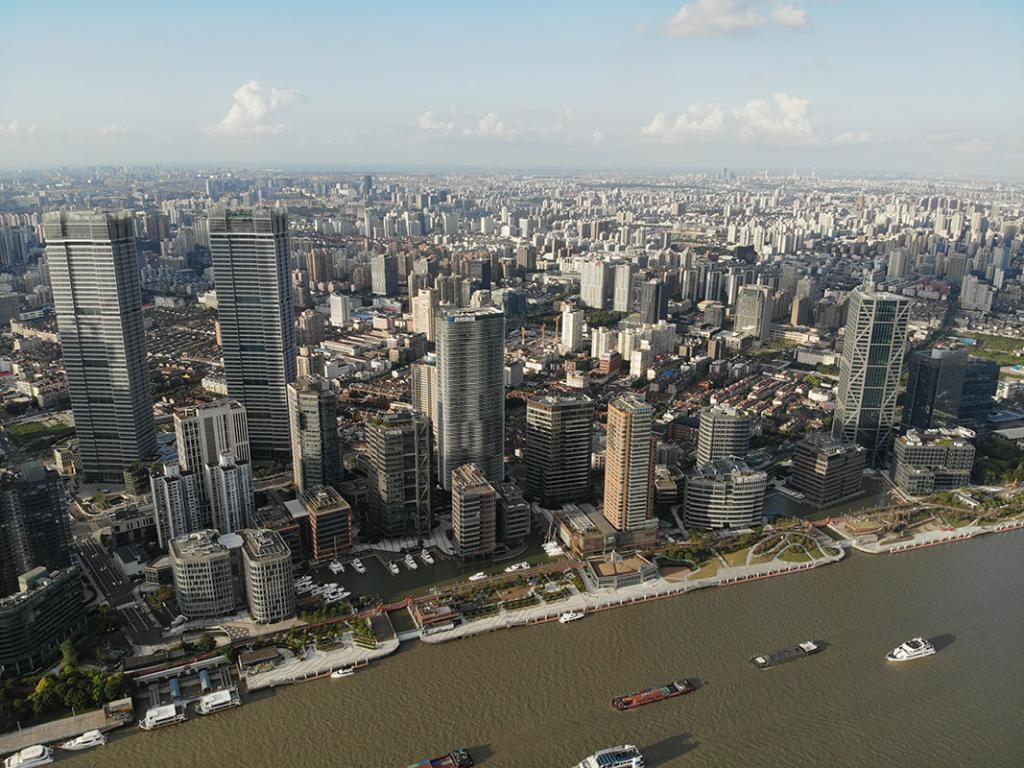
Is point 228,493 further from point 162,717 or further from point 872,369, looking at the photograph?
point 872,369

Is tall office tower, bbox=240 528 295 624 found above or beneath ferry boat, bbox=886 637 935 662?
Result: above

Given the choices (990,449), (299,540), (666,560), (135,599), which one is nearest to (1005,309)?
(990,449)

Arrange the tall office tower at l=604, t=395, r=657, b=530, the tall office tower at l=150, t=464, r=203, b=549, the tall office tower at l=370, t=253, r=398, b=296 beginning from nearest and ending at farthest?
the tall office tower at l=150, t=464, r=203, b=549
the tall office tower at l=604, t=395, r=657, b=530
the tall office tower at l=370, t=253, r=398, b=296

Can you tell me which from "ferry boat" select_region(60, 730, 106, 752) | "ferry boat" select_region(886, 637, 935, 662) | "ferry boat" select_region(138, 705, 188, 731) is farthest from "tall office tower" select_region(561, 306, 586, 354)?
"ferry boat" select_region(60, 730, 106, 752)

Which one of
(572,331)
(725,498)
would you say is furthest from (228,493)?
(572,331)

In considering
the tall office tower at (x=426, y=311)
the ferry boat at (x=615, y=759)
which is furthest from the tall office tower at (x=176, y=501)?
the tall office tower at (x=426, y=311)

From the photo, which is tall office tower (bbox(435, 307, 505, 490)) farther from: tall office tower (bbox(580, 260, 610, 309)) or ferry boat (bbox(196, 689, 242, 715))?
tall office tower (bbox(580, 260, 610, 309))
